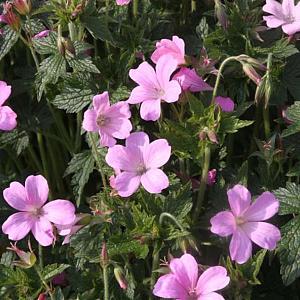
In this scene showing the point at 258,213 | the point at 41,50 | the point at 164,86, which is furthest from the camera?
the point at 41,50

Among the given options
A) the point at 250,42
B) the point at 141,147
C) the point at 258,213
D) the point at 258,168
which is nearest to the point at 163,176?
the point at 141,147

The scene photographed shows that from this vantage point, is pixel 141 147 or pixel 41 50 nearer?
pixel 141 147

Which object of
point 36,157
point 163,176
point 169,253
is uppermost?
point 163,176

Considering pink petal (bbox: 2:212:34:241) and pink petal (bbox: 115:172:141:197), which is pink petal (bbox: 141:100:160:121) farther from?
pink petal (bbox: 2:212:34:241)

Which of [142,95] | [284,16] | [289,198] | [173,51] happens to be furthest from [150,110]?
[284,16]

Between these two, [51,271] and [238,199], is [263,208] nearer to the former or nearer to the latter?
[238,199]

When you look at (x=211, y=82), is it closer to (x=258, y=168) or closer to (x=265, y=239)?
(x=258, y=168)
